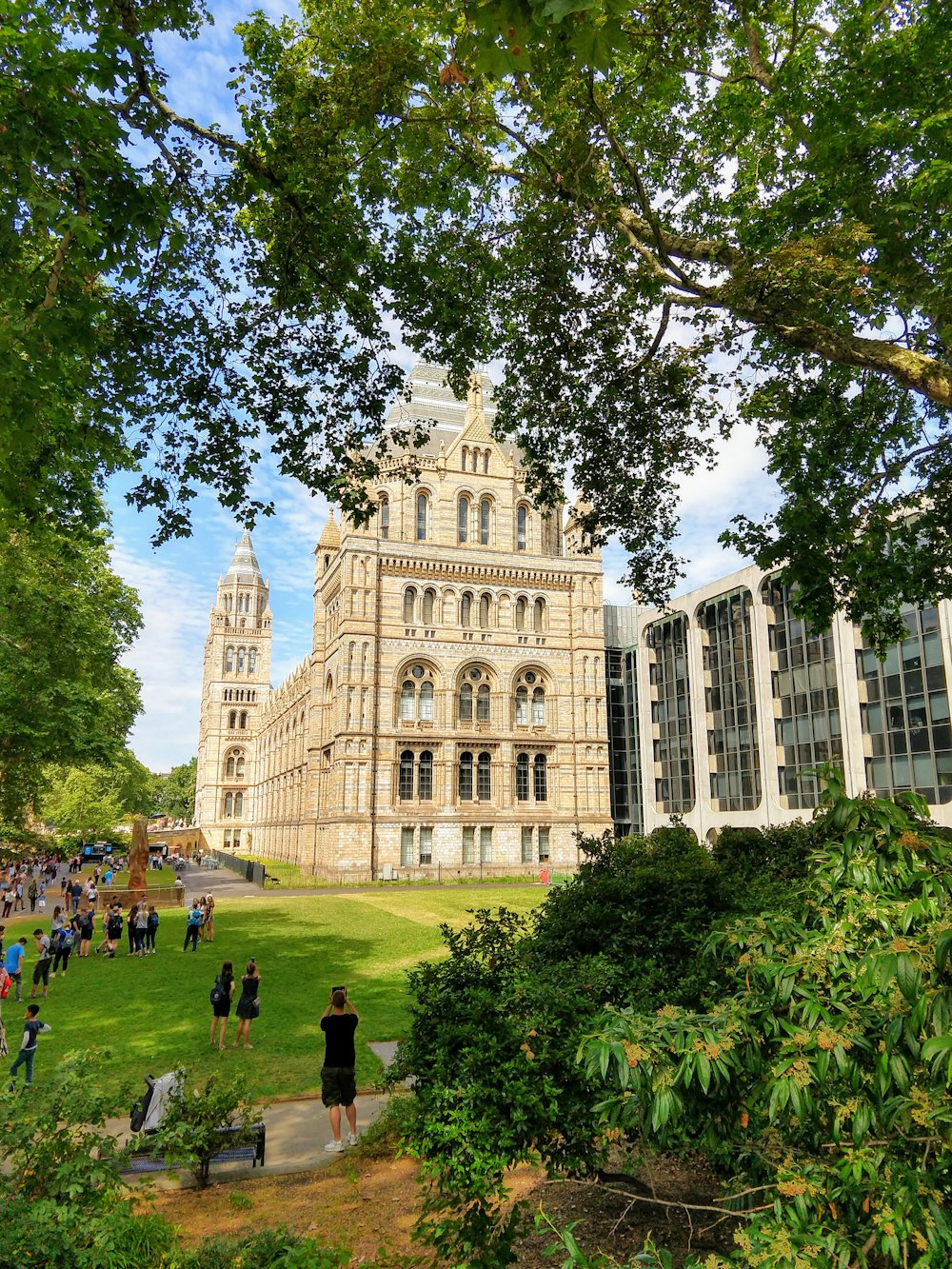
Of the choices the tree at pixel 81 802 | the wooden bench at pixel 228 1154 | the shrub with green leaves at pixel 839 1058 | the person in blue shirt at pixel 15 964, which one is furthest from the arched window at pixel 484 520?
the shrub with green leaves at pixel 839 1058

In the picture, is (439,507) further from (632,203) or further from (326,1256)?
(326,1256)

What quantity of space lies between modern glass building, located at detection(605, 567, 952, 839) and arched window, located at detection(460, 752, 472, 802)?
11848 millimetres

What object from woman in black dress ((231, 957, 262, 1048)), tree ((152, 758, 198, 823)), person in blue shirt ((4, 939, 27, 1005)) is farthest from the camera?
tree ((152, 758, 198, 823))

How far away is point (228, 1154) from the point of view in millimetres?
8359

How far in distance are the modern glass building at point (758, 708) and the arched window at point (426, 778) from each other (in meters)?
14.3

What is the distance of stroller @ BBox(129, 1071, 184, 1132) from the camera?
8.49 metres

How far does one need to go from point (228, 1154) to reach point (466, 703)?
1513 inches

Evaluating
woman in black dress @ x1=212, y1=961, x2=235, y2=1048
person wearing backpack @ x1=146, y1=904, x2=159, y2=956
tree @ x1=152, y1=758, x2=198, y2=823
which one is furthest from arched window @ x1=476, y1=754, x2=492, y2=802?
tree @ x1=152, y1=758, x2=198, y2=823

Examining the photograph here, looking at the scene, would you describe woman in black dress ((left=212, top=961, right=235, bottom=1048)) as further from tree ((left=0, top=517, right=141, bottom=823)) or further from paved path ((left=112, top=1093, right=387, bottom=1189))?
tree ((left=0, top=517, right=141, bottom=823))

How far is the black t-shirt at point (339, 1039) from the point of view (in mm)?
9234

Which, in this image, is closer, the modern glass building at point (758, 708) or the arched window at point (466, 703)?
the modern glass building at point (758, 708)

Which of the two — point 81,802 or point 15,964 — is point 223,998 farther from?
point 81,802

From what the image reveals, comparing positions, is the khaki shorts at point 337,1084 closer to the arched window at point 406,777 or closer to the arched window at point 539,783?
the arched window at point 406,777

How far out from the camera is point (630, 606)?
199 feet
